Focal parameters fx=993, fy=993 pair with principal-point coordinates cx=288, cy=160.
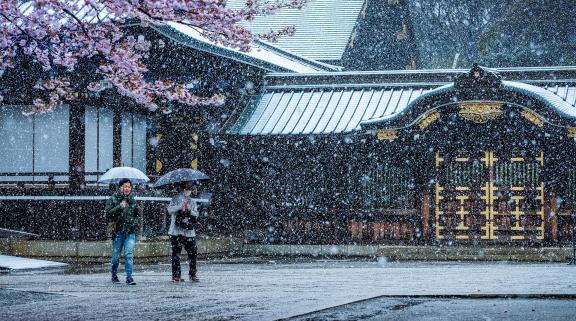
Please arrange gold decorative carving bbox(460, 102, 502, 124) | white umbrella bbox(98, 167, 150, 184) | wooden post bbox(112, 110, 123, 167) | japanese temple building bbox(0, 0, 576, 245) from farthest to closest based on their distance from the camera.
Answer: wooden post bbox(112, 110, 123, 167), japanese temple building bbox(0, 0, 576, 245), gold decorative carving bbox(460, 102, 502, 124), white umbrella bbox(98, 167, 150, 184)

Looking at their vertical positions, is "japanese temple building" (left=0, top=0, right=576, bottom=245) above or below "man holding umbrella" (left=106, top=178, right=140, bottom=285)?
above

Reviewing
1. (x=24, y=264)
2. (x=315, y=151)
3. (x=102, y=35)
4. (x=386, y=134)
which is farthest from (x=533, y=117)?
(x=24, y=264)

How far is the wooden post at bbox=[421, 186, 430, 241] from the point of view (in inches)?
956

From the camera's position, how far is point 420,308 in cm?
1053

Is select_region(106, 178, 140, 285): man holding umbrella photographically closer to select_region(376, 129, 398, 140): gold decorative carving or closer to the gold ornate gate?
select_region(376, 129, 398, 140): gold decorative carving

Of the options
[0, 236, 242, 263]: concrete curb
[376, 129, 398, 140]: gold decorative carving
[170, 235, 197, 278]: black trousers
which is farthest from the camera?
[376, 129, 398, 140]: gold decorative carving

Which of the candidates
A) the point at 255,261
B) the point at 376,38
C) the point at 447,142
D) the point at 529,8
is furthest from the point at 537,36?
the point at 255,261

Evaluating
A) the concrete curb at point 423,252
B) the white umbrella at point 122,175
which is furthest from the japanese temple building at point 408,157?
the white umbrella at point 122,175

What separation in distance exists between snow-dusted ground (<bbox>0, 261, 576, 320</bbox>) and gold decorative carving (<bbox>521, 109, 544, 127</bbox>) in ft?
21.9

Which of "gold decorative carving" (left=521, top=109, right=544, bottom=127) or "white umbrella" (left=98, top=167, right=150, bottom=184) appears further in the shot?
"gold decorative carving" (left=521, top=109, right=544, bottom=127)

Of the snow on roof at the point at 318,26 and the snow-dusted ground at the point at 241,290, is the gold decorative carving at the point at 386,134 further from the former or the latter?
the snow on roof at the point at 318,26

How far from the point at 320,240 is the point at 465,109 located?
509 centimetres

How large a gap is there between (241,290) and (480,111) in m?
12.3

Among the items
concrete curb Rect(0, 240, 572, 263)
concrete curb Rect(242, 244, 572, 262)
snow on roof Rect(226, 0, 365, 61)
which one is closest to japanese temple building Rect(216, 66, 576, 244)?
concrete curb Rect(242, 244, 572, 262)
